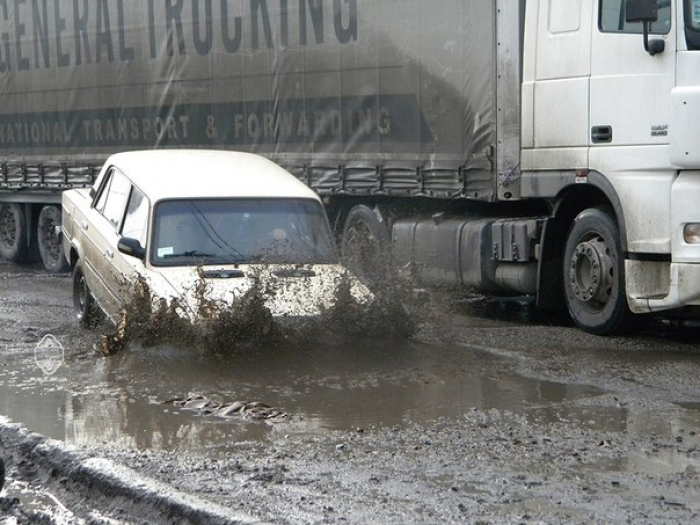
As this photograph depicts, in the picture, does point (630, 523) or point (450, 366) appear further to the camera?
point (450, 366)

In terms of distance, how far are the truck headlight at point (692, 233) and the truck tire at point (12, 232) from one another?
39.9 feet

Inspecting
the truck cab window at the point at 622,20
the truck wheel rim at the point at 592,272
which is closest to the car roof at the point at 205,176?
the truck wheel rim at the point at 592,272

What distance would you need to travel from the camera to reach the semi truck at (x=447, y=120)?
10344 millimetres

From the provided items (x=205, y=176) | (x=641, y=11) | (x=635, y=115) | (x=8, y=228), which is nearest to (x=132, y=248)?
(x=205, y=176)

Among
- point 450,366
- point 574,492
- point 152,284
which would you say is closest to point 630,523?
point 574,492

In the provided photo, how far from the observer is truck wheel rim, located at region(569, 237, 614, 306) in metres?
11.0

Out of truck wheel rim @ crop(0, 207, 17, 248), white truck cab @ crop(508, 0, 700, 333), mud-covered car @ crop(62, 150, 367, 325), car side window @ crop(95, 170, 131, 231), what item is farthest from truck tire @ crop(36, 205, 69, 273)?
white truck cab @ crop(508, 0, 700, 333)

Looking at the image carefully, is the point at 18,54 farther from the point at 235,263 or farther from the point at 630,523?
the point at 630,523

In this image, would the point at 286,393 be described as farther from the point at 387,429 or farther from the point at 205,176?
the point at 205,176

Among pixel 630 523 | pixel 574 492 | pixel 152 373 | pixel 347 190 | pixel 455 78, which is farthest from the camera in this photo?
pixel 347 190

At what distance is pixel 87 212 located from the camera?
1223 cm

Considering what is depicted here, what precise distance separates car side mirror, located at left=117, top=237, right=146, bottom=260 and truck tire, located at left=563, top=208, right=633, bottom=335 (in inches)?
140

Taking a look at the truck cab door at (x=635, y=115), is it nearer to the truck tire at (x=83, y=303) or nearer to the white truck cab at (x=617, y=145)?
the white truck cab at (x=617, y=145)

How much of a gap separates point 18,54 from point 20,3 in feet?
2.45
